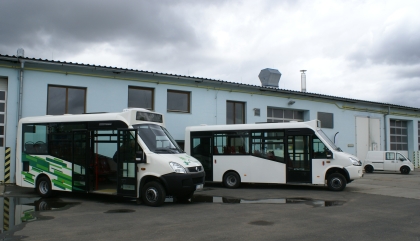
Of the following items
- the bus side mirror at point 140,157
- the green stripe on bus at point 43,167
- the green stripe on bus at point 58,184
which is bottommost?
the green stripe on bus at point 58,184

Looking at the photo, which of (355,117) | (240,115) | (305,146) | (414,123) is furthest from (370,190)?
(414,123)

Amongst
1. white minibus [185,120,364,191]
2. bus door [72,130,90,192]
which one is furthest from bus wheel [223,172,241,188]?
bus door [72,130,90,192]

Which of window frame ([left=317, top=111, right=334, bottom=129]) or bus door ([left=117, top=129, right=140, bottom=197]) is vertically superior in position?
window frame ([left=317, top=111, right=334, bottom=129])

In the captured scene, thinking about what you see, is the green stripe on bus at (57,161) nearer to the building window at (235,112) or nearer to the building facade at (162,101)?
the building facade at (162,101)

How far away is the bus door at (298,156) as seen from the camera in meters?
15.5

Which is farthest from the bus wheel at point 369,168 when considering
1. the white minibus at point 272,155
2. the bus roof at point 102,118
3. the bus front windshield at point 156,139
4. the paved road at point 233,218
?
the bus front windshield at point 156,139

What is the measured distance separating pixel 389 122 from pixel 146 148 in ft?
85.4

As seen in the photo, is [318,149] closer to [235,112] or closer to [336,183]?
[336,183]

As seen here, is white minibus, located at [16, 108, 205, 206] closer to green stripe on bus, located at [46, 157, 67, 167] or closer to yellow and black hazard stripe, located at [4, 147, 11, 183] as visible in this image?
green stripe on bus, located at [46, 157, 67, 167]

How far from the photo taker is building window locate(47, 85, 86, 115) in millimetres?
17297

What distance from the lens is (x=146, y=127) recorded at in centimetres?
1198

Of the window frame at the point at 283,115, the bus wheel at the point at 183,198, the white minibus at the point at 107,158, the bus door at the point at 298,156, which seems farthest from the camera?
the window frame at the point at 283,115

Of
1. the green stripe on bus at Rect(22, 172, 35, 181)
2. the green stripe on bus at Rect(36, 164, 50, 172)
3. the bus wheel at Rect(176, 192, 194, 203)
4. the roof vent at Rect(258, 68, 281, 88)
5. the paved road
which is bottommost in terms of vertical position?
the paved road

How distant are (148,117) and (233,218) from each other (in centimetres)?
457
